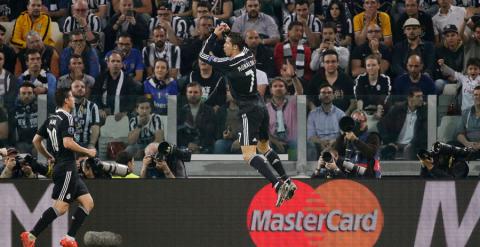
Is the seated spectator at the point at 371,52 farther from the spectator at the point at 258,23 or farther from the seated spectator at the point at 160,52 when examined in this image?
the seated spectator at the point at 160,52

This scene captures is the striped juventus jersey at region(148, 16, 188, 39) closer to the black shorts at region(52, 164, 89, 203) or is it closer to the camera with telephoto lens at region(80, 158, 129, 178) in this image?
the camera with telephoto lens at region(80, 158, 129, 178)

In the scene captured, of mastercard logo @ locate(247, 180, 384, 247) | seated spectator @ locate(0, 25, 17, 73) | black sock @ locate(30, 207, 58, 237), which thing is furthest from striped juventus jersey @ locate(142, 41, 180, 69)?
black sock @ locate(30, 207, 58, 237)

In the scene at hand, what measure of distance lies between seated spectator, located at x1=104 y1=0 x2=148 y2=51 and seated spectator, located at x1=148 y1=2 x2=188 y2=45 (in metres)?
0.17

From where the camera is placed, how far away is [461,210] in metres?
18.1

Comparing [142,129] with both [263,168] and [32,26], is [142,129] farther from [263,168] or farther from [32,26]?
[32,26]

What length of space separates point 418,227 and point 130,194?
12.8 feet

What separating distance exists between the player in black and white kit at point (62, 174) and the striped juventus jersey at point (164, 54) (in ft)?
13.5

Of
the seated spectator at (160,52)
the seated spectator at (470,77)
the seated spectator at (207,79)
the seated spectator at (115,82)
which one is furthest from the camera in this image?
the seated spectator at (160,52)

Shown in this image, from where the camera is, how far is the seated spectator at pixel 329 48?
20953 mm

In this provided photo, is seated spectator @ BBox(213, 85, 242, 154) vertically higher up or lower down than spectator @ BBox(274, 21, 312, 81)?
lower down

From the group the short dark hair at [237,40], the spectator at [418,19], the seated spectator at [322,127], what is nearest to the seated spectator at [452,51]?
the spectator at [418,19]

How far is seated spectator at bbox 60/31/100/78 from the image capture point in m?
21.0

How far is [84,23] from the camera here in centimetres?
2192

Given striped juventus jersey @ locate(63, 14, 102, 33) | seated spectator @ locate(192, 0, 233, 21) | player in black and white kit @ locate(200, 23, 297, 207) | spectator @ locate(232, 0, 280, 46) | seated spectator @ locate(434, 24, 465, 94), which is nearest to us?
player in black and white kit @ locate(200, 23, 297, 207)
